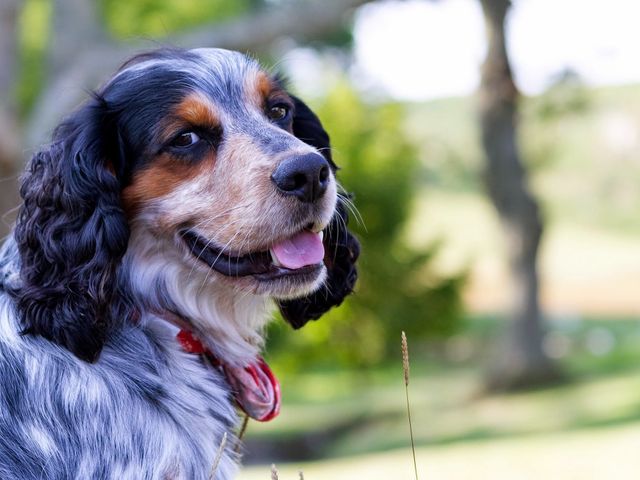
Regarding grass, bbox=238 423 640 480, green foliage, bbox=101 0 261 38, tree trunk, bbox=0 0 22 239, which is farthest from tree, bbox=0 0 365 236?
green foliage, bbox=101 0 261 38

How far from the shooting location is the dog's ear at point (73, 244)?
350cm

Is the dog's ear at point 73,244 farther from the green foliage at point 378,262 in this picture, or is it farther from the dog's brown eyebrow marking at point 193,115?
the green foliage at point 378,262

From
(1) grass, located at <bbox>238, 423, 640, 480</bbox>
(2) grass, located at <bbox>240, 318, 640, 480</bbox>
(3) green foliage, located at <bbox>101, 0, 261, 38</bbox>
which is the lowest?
(2) grass, located at <bbox>240, 318, 640, 480</bbox>

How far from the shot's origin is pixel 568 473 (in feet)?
39.6

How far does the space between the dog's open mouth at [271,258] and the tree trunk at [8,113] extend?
743cm

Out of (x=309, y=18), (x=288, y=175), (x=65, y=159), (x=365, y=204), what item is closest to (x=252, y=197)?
(x=288, y=175)

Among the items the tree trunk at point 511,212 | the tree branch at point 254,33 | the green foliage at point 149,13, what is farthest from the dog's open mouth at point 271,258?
the green foliage at point 149,13

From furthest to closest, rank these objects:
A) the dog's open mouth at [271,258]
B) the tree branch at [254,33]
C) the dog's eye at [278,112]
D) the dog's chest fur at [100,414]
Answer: the tree branch at [254,33] < the dog's eye at [278,112] < the dog's open mouth at [271,258] < the dog's chest fur at [100,414]

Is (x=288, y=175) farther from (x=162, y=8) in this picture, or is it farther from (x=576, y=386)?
(x=162, y=8)

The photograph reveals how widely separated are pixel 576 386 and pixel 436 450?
6052 millimetres

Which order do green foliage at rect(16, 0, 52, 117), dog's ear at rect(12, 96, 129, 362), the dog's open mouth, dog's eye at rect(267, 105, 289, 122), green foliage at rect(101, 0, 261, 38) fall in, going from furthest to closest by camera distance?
green foliage at rect(16, 0, 52, 117)
green foliage at rect(101, 0, 261, 38)
dog's eye at rect(267, 105, 289, 122)
the dog's open mouth
dog's ear at rect(12, 96, 129, 362)

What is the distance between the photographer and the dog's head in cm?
359

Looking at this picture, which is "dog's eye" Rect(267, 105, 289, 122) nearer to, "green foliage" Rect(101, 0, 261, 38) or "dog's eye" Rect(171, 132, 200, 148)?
"dog's eye" Rect(171, 132, 200, 148)

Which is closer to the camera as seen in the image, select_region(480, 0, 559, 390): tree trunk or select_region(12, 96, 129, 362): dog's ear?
select_region(12, 96, 129, 362): dog's ear
